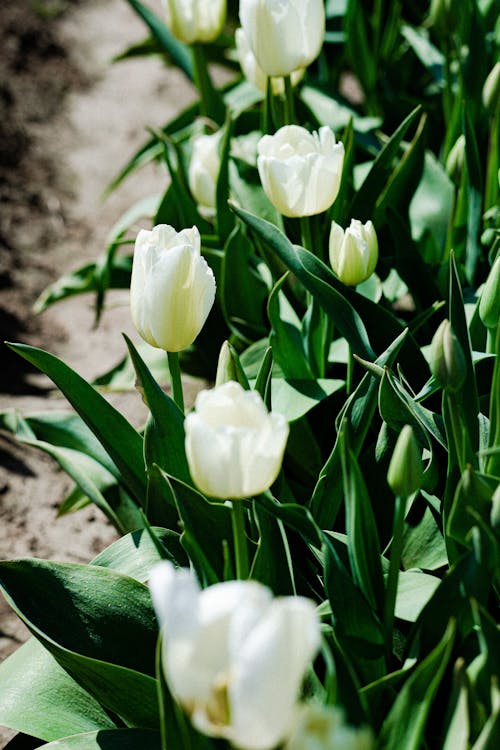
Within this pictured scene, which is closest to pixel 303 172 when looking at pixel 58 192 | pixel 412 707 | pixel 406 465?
pixel 406 465

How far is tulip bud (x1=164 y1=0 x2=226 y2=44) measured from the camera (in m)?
1.88

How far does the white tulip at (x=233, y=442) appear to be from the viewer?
2.77 ft

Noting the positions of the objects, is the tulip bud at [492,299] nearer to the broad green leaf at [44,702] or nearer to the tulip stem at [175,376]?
the tulip stem at [175,376]

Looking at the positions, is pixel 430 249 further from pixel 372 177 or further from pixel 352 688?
pixel 352 688

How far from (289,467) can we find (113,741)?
611 mm

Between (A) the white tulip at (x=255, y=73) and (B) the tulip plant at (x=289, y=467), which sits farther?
(A) the white tulip at (x=255, y=73)

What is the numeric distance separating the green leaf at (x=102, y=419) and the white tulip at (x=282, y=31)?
61 centimetres

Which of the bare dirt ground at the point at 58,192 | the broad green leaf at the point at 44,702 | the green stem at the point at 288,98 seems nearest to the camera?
the broad green leaf at the point at 44,702

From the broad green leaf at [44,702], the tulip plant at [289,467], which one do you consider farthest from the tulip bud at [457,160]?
the broad green leaf at [44,702]

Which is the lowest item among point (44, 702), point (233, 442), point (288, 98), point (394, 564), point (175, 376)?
point (44, 702)

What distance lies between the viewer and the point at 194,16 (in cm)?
189

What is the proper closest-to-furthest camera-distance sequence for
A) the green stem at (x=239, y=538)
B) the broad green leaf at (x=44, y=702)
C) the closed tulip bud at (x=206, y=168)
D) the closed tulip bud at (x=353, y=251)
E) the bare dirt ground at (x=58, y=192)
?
the green stem at (x=239, y=538), the broad green leaf at (x=44, y=702), the closed tulip bud at (x=353, y=251), the closed tulip bud at (x=206, y=168), the bare dirt ground at (x=58, y=192)

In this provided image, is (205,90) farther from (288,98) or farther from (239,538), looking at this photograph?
(239,538)

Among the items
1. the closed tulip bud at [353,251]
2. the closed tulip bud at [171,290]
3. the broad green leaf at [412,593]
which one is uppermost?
the closed tulip bud at [171,290]
